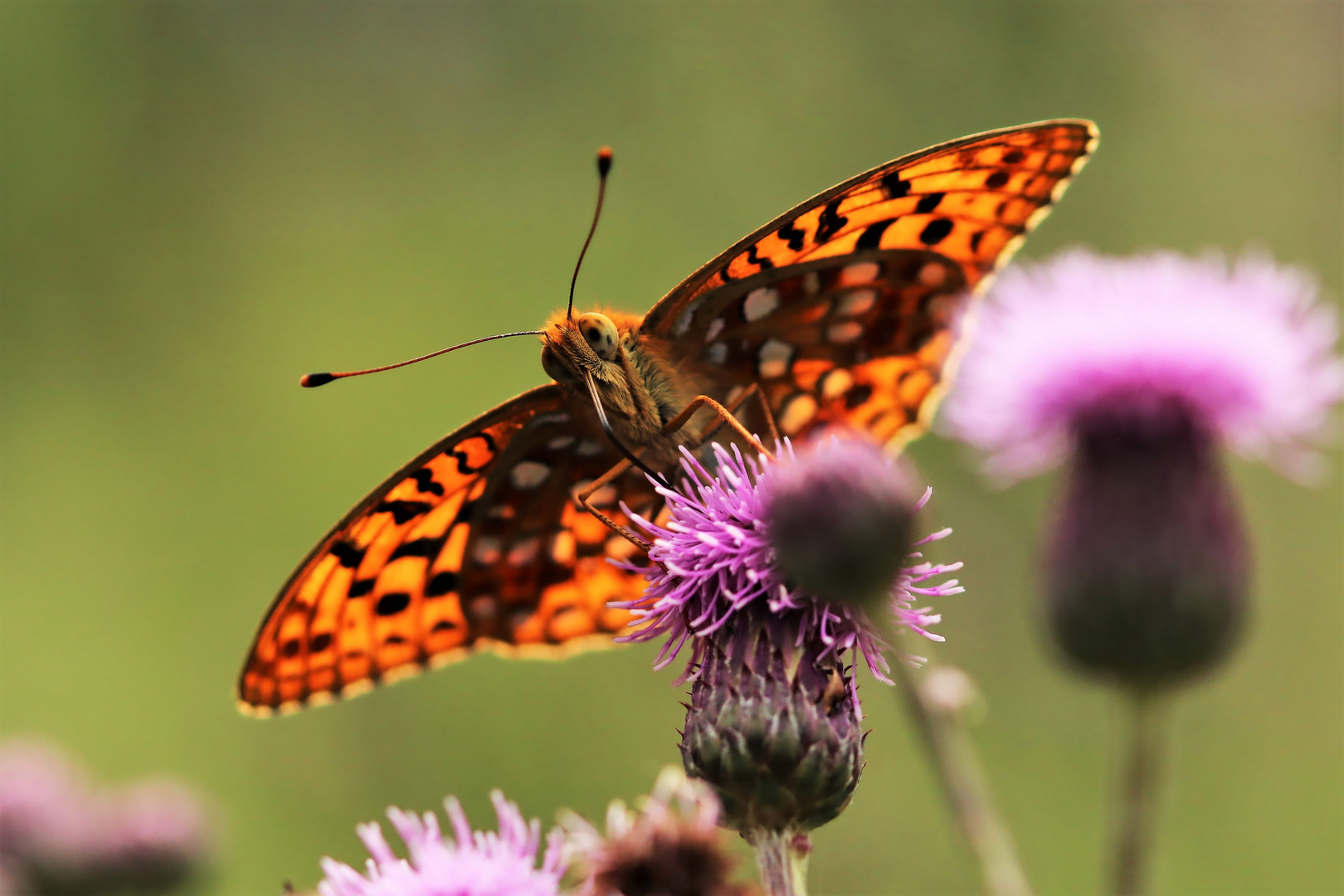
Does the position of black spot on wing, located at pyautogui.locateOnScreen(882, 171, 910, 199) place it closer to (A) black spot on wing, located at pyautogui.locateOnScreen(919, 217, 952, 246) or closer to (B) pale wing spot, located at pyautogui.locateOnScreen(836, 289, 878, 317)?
(A) black spot on wing, located at pyautogui.locateOnScreen(919, 217, 952, 246)

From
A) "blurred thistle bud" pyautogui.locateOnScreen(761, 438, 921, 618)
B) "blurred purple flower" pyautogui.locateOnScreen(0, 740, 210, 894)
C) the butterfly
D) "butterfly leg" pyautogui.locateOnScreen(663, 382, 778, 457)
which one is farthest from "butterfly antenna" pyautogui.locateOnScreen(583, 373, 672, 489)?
"blurred purple flower" pyautogui.locateOnScreen(0, 740, 210, 894)

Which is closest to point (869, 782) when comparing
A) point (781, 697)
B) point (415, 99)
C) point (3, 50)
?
point (781, 697)

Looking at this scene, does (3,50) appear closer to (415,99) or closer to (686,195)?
(415,99)

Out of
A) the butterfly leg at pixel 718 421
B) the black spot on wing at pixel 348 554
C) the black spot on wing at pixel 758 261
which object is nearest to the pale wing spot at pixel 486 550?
the black spot on wing at pixel 348 554

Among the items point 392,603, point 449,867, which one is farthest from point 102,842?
point 449,867

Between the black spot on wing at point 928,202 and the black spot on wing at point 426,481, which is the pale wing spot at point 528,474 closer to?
the black spot on wing at point 426,481

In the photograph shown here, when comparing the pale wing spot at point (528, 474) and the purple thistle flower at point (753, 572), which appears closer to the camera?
the purple thistle flower at point (753, 572)

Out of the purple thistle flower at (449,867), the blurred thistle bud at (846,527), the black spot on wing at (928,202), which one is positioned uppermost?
the black spot on wing at (928,202)
